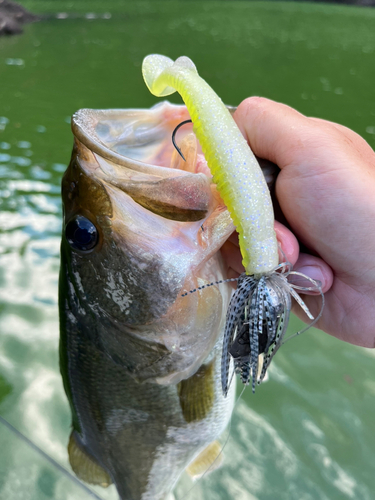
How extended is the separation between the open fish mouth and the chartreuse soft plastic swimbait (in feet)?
0.58

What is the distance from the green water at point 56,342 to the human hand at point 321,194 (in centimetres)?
154

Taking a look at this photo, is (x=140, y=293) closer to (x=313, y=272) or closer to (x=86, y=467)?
(x=313, y=272)

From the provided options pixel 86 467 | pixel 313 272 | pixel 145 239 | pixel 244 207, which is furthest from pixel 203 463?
pixel 244 207

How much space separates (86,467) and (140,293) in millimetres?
1020

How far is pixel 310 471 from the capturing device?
2553mm

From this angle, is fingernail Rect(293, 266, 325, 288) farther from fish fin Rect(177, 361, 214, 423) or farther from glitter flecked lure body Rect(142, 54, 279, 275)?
fish fin Rect(177, 361, 214, 423)

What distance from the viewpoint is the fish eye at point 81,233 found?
4.02 feet

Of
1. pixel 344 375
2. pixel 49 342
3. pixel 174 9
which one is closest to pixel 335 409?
pixel 344 375

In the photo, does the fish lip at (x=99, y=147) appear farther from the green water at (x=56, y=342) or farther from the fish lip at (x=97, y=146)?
the green water at (x=56, y=342)

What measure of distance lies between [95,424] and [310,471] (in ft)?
5.22

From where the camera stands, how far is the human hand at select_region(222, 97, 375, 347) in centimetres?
127

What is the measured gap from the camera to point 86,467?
1.80 m

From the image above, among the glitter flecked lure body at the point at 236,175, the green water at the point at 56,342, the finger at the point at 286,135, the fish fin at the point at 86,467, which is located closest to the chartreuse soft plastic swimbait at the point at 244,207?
the glitter flecked lure body at the point at 236,175

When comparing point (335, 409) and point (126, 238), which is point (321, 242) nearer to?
point (126, 238)
